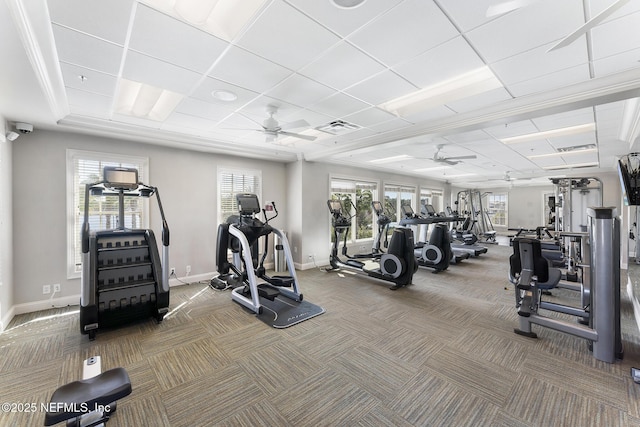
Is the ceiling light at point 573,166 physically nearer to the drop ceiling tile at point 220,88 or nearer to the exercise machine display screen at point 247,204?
the exercise machine display screen at point 247,204

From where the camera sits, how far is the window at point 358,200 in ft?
23.9

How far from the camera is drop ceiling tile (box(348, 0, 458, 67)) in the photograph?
1786 millimetres

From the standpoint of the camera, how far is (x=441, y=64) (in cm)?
243

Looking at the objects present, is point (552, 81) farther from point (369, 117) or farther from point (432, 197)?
point (432, 197)

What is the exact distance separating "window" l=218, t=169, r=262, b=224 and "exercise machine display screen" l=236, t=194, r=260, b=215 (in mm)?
1238

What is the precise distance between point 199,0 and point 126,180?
2.45 m

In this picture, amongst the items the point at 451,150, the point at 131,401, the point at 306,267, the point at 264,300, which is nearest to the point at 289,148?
the point at 306,267

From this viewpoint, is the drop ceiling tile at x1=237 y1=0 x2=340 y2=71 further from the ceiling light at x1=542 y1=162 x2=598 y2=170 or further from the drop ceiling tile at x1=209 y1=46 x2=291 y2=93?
the ceiling light at x1=542 y1=162 x2=598 y2=170

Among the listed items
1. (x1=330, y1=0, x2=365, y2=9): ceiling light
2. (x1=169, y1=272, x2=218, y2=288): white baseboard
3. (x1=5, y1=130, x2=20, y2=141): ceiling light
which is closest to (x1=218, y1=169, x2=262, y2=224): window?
(x1=169, y1=272, x2=218, y2=288): white baseboard

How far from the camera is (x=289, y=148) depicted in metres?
5.64

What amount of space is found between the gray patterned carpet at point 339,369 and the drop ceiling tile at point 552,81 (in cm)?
271

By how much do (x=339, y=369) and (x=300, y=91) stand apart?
285cm

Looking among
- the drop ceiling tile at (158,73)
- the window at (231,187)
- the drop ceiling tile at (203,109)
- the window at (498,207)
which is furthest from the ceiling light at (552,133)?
the window at (498,207)

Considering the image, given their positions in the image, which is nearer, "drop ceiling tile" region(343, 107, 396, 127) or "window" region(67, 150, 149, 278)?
"drop ceiling tile" region(343, 107, 396, 127)
